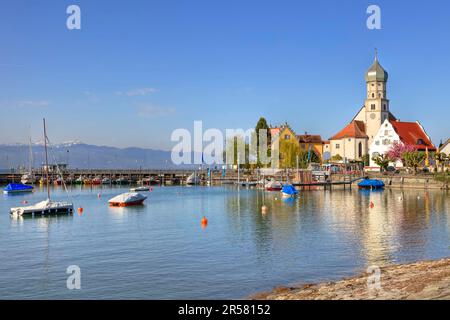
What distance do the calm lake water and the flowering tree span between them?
60970 mm

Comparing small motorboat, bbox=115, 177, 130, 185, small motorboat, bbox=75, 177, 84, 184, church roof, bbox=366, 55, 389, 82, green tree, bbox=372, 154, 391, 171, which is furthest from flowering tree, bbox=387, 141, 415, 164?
small motorboat, bbox=75, 177, 84, 184

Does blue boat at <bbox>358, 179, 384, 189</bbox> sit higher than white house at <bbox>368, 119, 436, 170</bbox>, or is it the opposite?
white house at <bbox>368, 119, 436, 170</bbox>

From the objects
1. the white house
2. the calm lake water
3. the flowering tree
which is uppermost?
the white house

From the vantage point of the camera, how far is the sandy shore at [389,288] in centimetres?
2061

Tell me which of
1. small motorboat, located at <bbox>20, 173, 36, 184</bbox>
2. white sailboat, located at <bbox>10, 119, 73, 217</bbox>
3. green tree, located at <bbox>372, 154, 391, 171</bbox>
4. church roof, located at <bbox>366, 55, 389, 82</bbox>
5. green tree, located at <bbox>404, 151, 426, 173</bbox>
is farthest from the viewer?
small motorboat, located at <bbox>20, 173, 36, 184</bbox>

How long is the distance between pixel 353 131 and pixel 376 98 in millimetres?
11422

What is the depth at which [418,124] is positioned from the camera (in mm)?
148000

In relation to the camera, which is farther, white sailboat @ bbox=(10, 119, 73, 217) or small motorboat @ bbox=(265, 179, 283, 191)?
small motorboat @ bbox=(265, 179, 283, 191)

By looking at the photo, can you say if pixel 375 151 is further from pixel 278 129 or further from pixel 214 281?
pixel 214 281

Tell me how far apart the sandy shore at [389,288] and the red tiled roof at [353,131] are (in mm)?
124088

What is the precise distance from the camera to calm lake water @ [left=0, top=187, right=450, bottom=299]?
2927cm

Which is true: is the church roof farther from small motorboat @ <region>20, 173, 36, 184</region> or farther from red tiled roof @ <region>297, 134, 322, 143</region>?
small motorboat @ <region>20, 173, 36, 184</region>

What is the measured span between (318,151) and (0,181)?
104 meters
